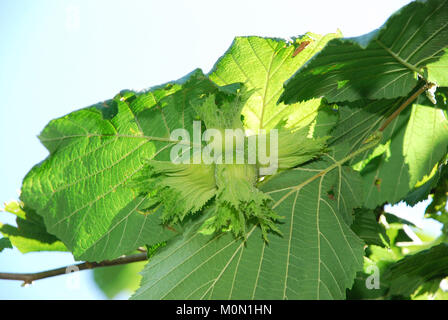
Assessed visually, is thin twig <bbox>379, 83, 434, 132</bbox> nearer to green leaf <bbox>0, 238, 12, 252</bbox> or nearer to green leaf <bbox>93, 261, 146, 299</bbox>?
green leaf <bbox>0, 238, 12, 252</bbox>

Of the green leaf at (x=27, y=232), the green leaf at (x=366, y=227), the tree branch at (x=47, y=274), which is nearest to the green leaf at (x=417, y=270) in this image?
the green leaf at (x=366, y=227)

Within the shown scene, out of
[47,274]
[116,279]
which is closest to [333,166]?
[47,274]

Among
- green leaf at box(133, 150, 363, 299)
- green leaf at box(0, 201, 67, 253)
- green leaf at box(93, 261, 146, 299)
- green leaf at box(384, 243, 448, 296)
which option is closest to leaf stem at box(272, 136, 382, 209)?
green leaf at box(133, 150, 363, 299)

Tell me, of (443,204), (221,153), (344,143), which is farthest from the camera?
(443,204)

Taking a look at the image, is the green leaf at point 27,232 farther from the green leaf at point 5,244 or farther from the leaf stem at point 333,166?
the leaf stem at point 333,166

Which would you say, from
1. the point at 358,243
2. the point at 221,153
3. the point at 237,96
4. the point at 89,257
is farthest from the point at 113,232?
the point at 358,243

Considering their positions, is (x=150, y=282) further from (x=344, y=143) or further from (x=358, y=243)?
(x=344, y=143)
